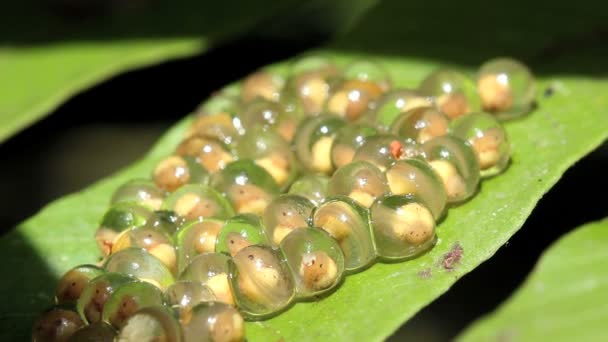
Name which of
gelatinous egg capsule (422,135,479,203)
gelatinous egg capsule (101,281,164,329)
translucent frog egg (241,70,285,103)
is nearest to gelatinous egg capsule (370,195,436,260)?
gelatinous egg capsule (422,135,479,203)

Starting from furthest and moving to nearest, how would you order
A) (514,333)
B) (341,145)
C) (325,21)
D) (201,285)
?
(325,21) < (341,145) < (201,285) < (514,333)

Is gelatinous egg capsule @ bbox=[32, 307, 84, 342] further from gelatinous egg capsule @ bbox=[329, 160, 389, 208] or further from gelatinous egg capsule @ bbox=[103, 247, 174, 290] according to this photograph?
gelatinous egg capsule @ bbox=[329, 160, 389, 208]

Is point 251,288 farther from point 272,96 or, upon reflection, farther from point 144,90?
point 144,90

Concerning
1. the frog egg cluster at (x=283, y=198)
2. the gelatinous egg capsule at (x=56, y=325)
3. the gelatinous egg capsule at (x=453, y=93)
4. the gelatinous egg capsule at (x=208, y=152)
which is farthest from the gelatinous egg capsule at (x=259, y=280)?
the gelatinous egg capsule at (x=453, y=93)

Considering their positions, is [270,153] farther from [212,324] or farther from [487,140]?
[212,324]

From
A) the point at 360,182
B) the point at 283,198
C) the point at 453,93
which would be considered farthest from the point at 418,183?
the point at 453,93

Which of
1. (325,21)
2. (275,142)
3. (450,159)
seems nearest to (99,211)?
(275,142)

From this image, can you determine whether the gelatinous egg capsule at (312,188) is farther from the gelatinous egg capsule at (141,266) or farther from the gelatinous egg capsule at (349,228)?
the gelatinous egg capsule at (141,266)
